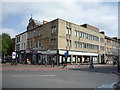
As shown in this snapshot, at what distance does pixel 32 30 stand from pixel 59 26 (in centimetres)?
1398

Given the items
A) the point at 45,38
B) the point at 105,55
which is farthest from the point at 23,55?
the point at 105,55

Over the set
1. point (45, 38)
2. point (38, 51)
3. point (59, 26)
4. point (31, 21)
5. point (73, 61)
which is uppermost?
point (31, 21)

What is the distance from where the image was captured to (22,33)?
56438mm

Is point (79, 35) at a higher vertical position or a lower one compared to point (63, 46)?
higher

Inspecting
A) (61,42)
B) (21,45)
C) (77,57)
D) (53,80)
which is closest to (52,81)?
(53,80)

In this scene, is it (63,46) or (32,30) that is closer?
(63,46)

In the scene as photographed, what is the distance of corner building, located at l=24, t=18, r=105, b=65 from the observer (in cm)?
3881

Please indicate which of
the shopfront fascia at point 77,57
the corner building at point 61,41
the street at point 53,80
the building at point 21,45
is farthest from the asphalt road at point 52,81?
the building at point 21,45

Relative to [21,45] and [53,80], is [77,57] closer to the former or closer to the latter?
[21,45]

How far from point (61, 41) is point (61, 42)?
0.25 m

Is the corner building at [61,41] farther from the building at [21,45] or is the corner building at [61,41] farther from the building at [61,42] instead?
the building at [21,45]

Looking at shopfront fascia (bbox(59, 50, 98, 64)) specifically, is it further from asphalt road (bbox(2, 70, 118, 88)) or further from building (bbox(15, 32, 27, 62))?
asphalt road (bbox(2, 70, 118, 88))

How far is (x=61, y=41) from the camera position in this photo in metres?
38.8

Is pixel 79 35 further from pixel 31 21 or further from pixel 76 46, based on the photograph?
pixel 31 21
